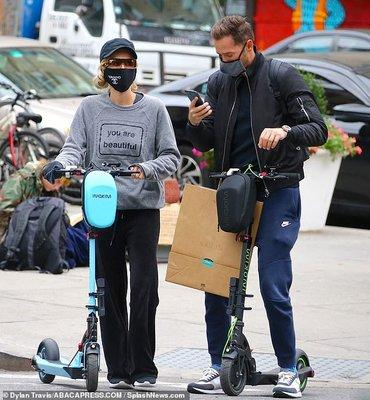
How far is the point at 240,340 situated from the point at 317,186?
23.0 ft

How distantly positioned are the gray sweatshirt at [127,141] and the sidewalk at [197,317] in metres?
1.26

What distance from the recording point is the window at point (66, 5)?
24766 mm

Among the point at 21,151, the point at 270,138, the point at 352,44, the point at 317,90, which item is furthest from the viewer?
Answer: the point at 352,44

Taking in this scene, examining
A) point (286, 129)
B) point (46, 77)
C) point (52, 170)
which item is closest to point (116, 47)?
point (52, 170)

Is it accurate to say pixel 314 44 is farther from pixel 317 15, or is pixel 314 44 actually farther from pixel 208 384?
pixel 208 384

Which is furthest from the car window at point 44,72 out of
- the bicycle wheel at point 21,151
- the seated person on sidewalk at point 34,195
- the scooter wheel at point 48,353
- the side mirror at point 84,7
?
the scooter wheel at point 48,353

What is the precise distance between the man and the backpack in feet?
13.3

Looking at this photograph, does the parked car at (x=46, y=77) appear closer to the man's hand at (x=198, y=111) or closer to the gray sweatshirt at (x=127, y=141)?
the gray sweatshirt at (x=127, y=141)

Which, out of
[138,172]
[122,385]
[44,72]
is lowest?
[122,385]

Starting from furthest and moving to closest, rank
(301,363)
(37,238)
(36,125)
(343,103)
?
1. (36,125)
2. (343,103)
3. (37,238)
4. (301,363)

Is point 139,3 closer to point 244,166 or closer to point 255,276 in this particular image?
point 255,276

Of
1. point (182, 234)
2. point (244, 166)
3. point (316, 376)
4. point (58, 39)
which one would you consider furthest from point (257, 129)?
point (58, 39)

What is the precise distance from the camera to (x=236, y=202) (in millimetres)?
7207

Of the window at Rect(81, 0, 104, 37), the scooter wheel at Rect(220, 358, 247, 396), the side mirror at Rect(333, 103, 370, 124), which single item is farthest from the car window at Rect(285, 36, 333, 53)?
the scooter wheel at Rect(220, 358, 247, 396)
